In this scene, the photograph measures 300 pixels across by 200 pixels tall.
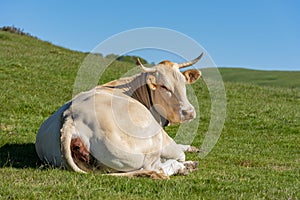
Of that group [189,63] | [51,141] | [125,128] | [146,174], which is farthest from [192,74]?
[51,141]

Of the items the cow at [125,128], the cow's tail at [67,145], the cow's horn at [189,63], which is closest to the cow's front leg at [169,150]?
the cow at [125,128]

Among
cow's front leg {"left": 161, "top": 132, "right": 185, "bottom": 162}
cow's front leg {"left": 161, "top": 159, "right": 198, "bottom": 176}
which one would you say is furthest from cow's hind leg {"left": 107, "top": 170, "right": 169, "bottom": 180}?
cow's front leg {"left": 161, "top": 132, "right": 185, "bottom": 162}

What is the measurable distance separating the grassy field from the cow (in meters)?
0.37

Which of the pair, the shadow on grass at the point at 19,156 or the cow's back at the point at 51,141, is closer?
the cow's back at the point at 51,141

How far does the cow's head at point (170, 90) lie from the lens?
8.54 metres

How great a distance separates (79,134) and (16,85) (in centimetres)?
1399

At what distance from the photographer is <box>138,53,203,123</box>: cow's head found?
8.54m

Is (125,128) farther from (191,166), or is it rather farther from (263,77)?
(263,77)

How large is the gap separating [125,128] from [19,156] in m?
2.62

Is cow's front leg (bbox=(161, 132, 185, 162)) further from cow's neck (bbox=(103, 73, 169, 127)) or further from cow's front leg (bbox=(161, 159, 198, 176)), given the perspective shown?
cow's neck (bbox=(103, 73, 169, 127))

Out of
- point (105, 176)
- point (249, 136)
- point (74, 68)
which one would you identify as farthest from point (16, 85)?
point (105, 176)

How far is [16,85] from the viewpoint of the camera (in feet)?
68.0

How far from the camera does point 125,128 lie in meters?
7.74

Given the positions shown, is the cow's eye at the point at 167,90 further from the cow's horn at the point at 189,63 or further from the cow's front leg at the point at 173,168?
the cow's front leg at the point at 173,168
